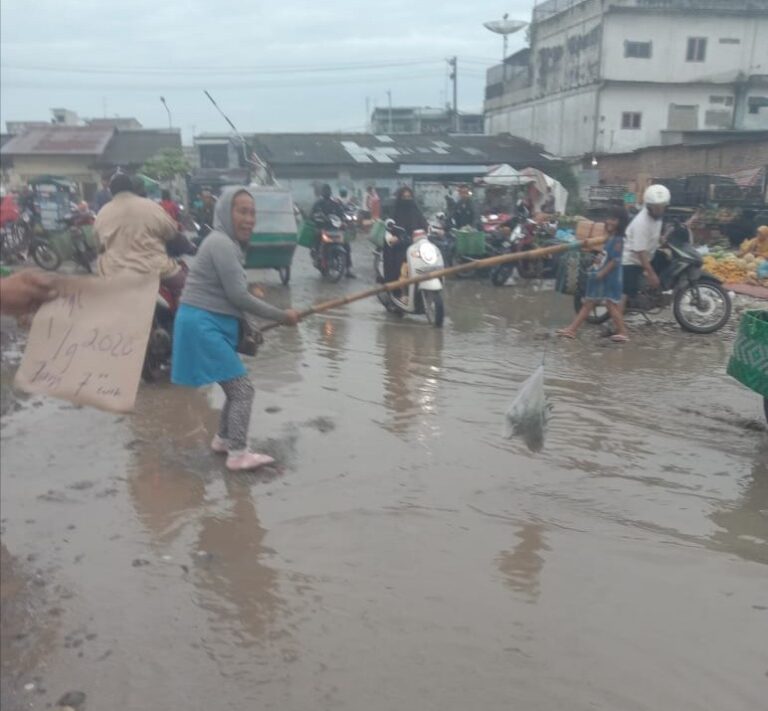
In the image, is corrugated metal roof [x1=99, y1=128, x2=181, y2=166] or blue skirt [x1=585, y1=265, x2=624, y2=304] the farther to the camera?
corrugated metal roof [x1=99, y1=128, x2=181, y2=166]

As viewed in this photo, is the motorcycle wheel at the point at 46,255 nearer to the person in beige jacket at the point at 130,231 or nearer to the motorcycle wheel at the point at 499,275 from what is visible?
the motorcycle wheel at the point at 499,275

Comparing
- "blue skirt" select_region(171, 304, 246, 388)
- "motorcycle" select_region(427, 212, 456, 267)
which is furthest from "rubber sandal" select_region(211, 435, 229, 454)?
"motorcycle" select_region(427, 212, 456, 267)

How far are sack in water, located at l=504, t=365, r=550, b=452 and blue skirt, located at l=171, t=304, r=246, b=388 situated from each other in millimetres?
1628

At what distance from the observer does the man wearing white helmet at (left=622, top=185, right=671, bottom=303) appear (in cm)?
857

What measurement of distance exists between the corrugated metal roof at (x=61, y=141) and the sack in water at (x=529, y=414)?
35.4 metres

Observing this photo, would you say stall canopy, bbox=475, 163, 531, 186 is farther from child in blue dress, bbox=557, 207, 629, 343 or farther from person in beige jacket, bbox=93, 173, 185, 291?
person in beige jacket, bbox=93, 173, 185, 291

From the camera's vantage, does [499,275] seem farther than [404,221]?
Yes

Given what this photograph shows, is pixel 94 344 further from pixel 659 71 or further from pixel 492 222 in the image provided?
pixel 659 71

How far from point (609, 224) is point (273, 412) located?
13.7 feet

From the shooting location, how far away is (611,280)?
8.62 m


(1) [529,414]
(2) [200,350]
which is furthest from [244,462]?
(1) [529,414]

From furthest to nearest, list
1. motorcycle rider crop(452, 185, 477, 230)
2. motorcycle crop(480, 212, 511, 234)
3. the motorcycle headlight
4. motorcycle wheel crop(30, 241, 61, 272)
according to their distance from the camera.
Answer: motorcycle rider crop(452, 185, 477, 230), motorcycle wheel crop(30, 241, 61, 272), motorcycle crop(480, 212, 511, 234), the motorcycle headlight

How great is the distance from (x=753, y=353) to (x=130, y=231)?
4752mm

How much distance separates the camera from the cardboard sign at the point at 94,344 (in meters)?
3.12
